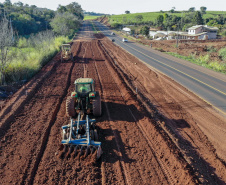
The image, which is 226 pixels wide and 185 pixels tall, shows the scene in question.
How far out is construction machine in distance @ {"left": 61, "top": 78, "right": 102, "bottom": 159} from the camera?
300 inches

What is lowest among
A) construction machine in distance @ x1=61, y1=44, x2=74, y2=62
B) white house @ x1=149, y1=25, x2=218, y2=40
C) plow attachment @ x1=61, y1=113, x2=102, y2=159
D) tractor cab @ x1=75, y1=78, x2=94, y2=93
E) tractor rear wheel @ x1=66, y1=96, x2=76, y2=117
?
plow attachment @ x1=61, y1=113, x2=102, y2=159

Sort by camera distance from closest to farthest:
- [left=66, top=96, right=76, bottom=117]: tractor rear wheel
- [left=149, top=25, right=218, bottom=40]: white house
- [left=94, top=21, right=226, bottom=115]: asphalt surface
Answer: [left=66, top=96, right=76, bottom=117]: tractor rear wheel → [left=94, top=21, right=226, bottom=115]: asphalt surface → [left=149, top=25, right=218, bottom=40]: white house

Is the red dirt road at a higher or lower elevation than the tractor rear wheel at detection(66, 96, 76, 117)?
lower

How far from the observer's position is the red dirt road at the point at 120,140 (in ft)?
22.5

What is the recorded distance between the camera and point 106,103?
41.7ft

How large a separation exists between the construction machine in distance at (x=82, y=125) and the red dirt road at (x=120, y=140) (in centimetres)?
44

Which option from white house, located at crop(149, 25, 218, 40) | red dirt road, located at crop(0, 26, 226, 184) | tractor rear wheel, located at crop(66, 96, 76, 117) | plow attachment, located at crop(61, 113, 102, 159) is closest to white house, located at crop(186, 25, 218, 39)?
white house, located at crop(149, 25, 218, 40)

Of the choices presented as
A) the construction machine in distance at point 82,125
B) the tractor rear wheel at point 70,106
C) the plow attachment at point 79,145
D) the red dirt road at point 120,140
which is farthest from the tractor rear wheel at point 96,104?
the plow attachment at point 79,145

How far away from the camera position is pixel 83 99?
1063 centimetres

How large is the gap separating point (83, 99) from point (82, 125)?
74.9 inches

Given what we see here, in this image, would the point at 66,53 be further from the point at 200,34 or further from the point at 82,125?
the point at 200,34

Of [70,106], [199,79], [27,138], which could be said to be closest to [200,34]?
[199,79]

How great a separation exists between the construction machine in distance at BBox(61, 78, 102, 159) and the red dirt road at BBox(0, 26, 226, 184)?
0.44m

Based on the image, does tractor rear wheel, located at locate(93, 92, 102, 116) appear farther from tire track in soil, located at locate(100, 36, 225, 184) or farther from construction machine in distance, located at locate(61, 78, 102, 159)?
tire track in soil, located at locate(100, 36, 225, 184)
